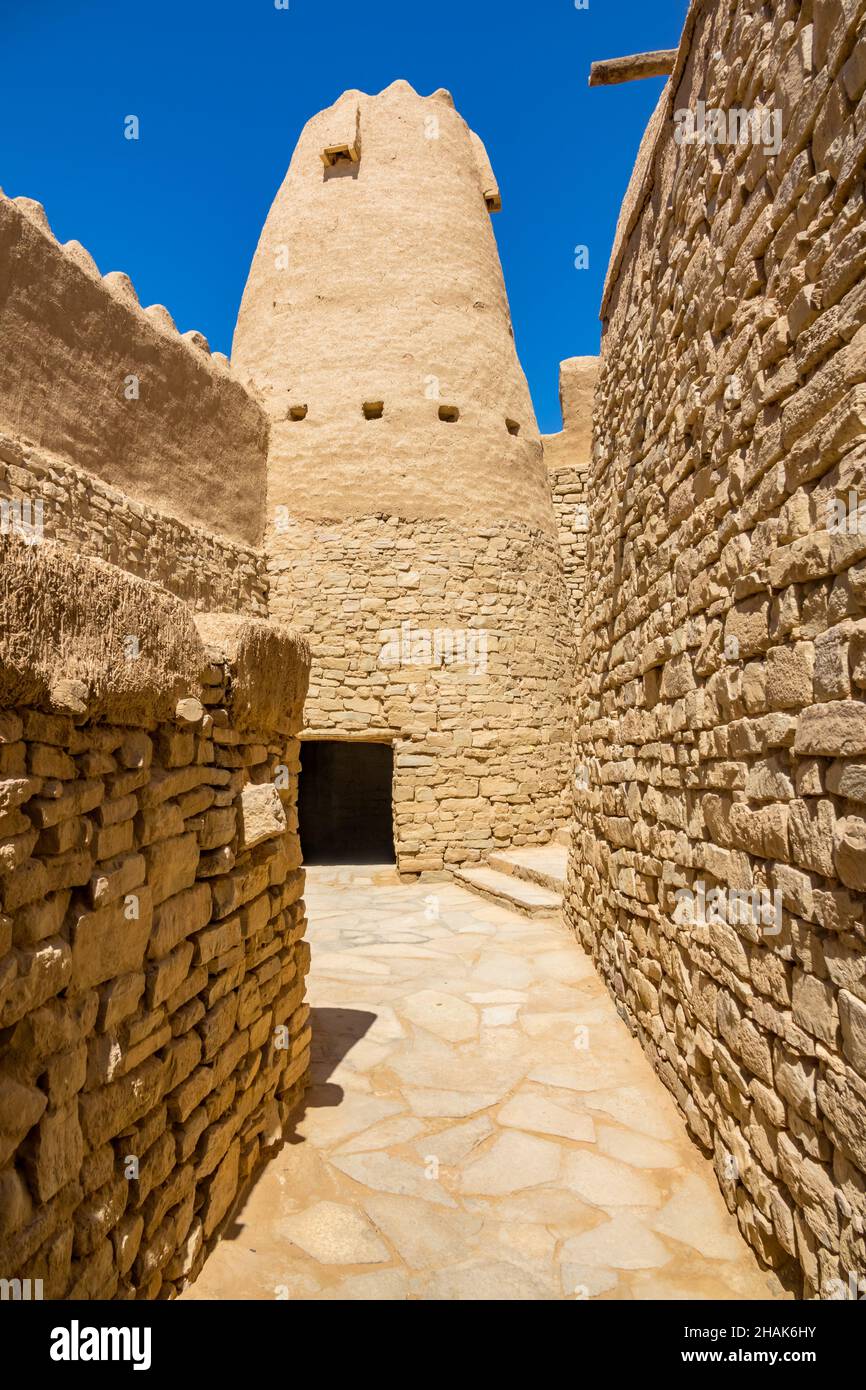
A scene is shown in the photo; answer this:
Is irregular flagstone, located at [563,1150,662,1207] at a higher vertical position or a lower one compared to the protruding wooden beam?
lower

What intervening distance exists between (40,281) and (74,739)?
22.2 ft

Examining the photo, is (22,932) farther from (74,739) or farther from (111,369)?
(111,369)

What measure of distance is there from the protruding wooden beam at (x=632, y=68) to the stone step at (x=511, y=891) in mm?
5678

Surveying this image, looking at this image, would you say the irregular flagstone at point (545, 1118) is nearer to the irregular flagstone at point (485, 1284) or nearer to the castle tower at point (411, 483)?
the irregular flagstone at point (485, 1284)

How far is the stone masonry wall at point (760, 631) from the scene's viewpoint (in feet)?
6.23

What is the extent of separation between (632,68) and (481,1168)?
16.9 ft

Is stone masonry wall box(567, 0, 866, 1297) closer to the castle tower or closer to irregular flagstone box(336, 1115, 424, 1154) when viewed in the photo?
irregular flagstone box(336, 1115, 424, 1154)

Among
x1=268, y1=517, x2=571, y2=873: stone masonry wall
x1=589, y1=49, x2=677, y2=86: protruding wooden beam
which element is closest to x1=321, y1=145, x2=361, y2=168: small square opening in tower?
x1=268, y1=517, x2=571, y2=873: stone masonry wall

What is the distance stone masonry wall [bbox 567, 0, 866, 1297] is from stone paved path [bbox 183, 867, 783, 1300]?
0.75 feet

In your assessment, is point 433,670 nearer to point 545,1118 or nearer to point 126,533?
point 126,533

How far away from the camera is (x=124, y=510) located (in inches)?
299

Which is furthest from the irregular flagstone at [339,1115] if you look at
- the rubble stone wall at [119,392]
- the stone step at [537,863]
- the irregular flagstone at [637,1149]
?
the rubble stone wall at [119,392]

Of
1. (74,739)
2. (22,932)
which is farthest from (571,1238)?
(74,739)

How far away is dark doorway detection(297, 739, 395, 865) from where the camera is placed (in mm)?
12734
